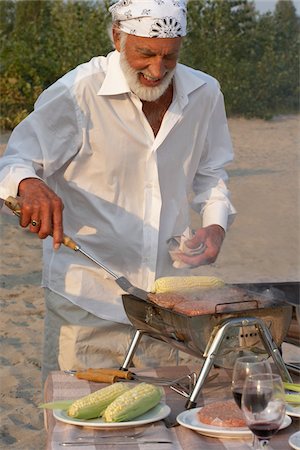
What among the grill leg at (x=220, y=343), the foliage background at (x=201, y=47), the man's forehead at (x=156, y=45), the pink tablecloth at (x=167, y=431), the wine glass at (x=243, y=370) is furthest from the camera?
the foliage background at (x=201, y=47)

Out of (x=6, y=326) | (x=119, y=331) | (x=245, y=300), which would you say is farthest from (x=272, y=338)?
(x=6, y=326)

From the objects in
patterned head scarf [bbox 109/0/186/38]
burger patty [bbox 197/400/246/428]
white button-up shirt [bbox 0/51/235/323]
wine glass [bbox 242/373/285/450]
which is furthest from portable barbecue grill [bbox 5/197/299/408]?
patterned head scarf [bbox 109/0/186/38]

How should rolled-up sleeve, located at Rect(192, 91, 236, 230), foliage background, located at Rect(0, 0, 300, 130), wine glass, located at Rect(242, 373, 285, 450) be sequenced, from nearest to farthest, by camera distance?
wine glass, located at Rect(242, 373, 285, 450)
rolled-up sleeve, located at Rect(192, 91, 236, 230)
foliage background, located at Rect(0, 0, 300, 130)

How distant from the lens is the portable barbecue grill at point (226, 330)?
120 inches

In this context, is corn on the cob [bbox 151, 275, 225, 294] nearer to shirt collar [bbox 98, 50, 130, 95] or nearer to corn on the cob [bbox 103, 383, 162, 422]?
corn on the cob [bbox 103, 383, 162, 422]

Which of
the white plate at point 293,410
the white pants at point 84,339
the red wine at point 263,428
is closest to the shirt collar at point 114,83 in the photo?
the white pants at point 84,339

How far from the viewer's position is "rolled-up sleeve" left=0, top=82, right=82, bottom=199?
3.79 metres

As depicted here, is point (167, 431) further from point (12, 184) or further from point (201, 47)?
point (201, 47)

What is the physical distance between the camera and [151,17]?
11.9ft

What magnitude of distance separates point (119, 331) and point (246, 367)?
1286mm

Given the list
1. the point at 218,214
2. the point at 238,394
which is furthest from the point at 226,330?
the point at 218,214

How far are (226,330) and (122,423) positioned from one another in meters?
0.41

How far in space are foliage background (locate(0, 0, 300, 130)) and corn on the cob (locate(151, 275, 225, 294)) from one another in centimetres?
1387

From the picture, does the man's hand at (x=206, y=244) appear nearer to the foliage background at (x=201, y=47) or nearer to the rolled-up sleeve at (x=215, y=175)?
the rolled-up sleeve at (x=215, y=175)
